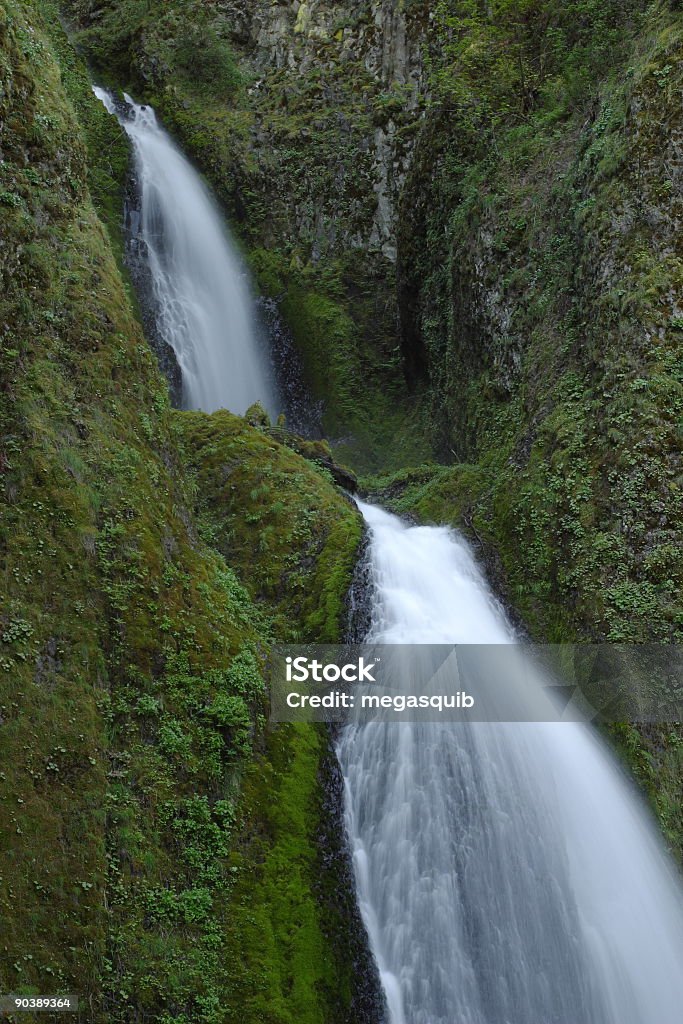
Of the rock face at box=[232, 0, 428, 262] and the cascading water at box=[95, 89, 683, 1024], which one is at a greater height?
the rock face at box=[232, 0, 428, 262]

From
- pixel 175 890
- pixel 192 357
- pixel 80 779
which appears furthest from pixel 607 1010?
pixel 192 357

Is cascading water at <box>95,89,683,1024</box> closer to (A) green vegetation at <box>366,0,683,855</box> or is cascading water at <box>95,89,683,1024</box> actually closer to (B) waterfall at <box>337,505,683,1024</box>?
(B) waterfall at <box>337,505,683,1024</box>

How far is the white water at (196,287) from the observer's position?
62.0 feet

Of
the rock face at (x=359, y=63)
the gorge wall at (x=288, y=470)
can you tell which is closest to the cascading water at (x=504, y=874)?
the gorge wall at (x=288, y=470)

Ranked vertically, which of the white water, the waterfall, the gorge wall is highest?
the white water

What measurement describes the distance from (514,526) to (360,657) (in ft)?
12.2

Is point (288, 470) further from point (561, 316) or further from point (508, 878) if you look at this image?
point (508, 878)

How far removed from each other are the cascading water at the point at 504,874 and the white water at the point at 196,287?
32.2 ft

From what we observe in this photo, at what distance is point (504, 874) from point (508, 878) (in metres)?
0.05

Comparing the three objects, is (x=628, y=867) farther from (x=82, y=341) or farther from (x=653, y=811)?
(x=82, y=341)

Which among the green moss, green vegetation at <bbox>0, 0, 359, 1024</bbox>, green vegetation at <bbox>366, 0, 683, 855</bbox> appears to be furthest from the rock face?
green vegetation at <bbox>0, 0, 359, 1024</bbox>

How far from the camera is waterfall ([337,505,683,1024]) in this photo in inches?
321

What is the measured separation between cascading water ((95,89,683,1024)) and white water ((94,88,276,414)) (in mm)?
9815

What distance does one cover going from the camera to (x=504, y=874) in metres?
8.75
